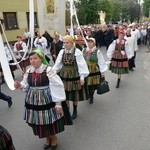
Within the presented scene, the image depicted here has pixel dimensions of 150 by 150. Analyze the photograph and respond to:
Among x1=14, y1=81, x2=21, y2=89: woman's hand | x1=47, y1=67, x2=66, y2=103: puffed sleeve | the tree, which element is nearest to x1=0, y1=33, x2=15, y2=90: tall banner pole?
x1=14, y1=81, x2=21, y2=89: woman's hand

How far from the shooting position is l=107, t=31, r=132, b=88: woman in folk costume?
788 centimetres

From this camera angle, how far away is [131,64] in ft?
35.0

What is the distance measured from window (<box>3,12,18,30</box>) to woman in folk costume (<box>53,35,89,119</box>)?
66.9 ft

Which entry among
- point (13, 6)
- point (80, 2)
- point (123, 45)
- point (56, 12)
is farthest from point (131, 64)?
point (80, 2)

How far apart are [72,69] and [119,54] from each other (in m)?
2.97

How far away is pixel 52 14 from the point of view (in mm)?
12797

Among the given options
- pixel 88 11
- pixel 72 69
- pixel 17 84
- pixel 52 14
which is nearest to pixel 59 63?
pixel 72 69

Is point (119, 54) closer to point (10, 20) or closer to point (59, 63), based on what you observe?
point (59, 63)

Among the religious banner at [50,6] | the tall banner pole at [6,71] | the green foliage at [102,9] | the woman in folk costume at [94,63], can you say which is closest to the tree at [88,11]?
the green foliage at [102,9]

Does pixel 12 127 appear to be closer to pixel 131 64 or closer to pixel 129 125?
pixel 129 125

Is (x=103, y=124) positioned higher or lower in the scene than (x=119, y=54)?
lower

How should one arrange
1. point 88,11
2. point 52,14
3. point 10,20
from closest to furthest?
1. point 52,14
2. point 10,20
3. point 88,11

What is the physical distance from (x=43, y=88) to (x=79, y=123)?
1.69 meters

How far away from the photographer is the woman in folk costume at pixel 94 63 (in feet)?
20.4
